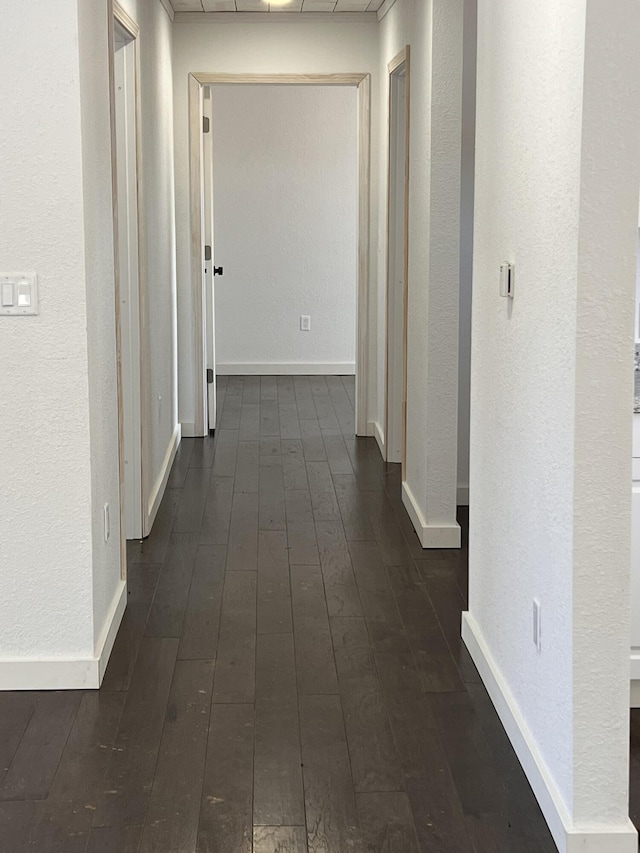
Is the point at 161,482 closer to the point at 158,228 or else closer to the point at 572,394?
the point at 158,228

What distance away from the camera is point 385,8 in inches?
222

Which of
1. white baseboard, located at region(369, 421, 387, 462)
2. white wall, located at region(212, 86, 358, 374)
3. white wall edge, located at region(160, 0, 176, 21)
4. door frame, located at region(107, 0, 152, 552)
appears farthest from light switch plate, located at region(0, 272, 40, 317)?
white wall, located at region(212, 86, 358, 374)

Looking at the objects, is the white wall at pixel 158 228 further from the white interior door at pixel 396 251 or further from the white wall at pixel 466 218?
the white wall at pixel 466 218

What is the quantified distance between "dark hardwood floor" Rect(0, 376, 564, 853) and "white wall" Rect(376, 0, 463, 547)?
25cm

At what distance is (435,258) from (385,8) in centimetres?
222

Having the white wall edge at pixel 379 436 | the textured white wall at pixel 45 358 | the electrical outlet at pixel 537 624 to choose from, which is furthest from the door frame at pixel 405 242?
the electrical outlet at pixel 537 624

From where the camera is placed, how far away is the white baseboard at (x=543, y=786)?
2111 millimetres

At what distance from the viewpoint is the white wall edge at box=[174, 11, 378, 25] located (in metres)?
5.97

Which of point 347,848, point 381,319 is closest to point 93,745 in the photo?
point 347,848

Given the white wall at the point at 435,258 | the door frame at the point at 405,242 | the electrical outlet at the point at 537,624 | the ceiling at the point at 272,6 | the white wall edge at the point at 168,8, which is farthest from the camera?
the ceiling at the point at 272,6

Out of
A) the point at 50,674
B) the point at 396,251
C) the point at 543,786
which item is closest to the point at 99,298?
the point at 50,674

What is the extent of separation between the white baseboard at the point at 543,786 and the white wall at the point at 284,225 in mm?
5995

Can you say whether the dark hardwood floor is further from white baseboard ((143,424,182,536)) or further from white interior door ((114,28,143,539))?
white interior door ((114,28,143,539))

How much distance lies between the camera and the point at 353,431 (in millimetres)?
6562
